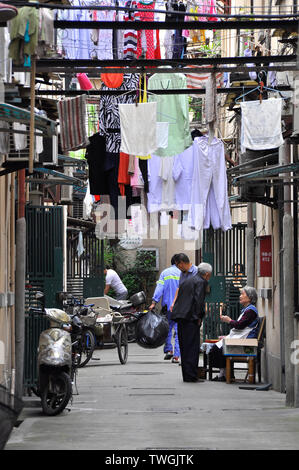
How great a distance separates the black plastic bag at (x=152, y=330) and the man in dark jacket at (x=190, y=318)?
2832 mm

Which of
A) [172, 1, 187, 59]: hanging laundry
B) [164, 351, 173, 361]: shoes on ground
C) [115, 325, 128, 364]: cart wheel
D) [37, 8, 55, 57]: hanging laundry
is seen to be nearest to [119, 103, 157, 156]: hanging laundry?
[172, 1, 187, 59]: hanging laundry

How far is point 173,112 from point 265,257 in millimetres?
3347

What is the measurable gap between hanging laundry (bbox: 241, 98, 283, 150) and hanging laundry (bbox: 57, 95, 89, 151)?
2407 mm

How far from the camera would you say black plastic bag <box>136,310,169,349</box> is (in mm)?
20531

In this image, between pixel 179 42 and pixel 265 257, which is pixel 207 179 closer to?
pixel 265 257

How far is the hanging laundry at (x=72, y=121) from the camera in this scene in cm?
1479

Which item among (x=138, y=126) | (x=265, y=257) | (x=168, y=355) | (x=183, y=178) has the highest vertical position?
(x=138, y=126)

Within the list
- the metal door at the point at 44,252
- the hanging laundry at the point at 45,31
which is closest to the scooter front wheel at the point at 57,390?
the metal door at the point at 44,252

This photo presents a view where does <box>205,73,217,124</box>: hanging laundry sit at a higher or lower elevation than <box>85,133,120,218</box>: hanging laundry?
higher

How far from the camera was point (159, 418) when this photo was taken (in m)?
12.7

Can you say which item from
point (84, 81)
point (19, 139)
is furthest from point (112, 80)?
point (19, 139)

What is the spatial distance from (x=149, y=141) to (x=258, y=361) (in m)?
5.16

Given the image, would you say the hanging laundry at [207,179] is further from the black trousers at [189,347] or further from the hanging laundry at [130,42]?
the hanging laundry at [130,42]

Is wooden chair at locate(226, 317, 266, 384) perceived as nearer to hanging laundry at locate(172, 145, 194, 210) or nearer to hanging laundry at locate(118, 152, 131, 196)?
hanging laundry at locate(172, 145, 194, 210)
